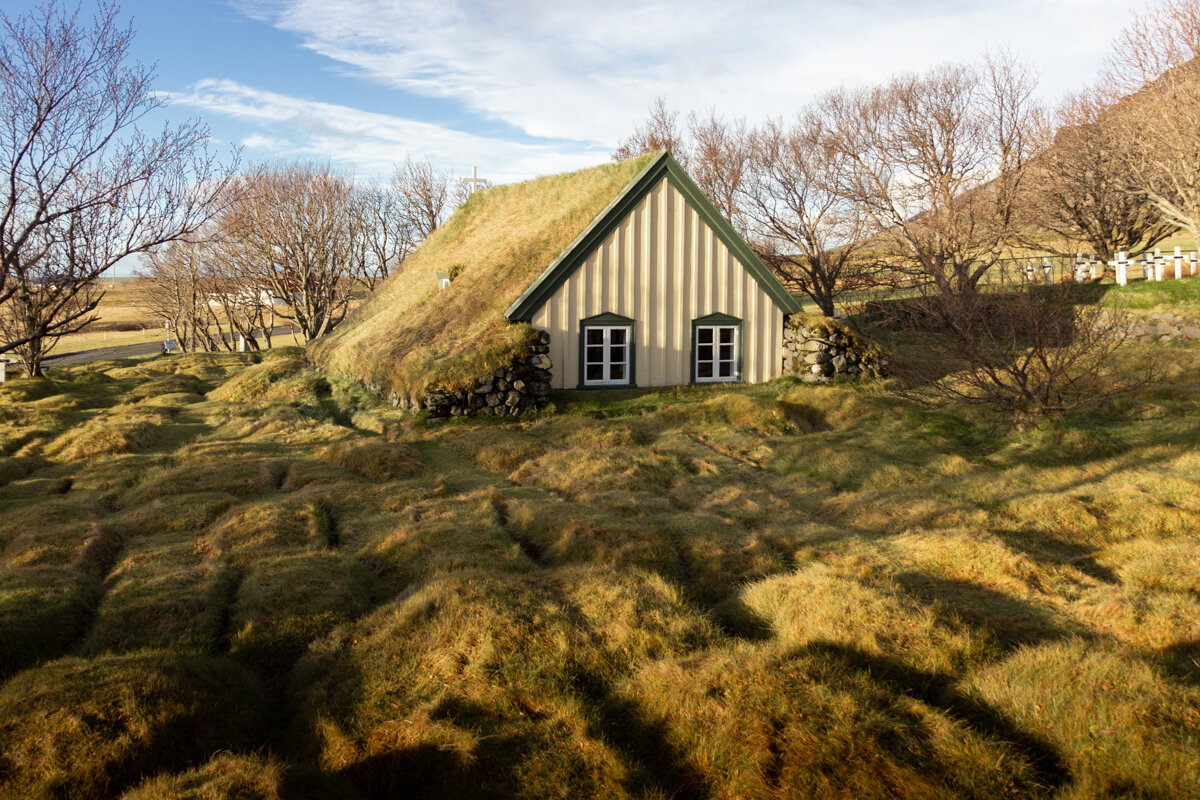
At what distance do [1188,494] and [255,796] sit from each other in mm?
11421

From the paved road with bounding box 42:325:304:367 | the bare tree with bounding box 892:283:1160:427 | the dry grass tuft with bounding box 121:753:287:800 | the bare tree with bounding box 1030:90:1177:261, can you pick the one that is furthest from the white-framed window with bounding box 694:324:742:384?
the paved road with bounding box 42:325:304:367

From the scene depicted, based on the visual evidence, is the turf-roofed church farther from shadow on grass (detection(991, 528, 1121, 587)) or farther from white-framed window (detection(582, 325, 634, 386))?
shadow on grass (detection(991, 528, 1121, 587))

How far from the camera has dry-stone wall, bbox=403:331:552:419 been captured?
54.2 ft

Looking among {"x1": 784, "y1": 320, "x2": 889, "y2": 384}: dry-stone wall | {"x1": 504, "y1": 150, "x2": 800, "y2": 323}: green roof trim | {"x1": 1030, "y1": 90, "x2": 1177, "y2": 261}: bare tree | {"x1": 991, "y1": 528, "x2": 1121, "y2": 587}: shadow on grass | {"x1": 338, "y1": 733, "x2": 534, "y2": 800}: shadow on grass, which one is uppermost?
{"x1": 1030, "y1": 90, "x2": 1177, "y2": 261}: bare tree

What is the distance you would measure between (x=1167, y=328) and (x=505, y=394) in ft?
73.8

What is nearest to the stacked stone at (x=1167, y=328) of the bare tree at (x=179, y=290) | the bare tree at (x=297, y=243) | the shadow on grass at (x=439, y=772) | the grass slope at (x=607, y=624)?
the grass slope at (x=607, y=624)

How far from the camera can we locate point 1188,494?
9.75 m

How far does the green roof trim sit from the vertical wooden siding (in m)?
0.16

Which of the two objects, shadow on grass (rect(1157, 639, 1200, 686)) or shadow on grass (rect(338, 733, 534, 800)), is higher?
shadow on grass (rect(1157, 639, 1200, 686))

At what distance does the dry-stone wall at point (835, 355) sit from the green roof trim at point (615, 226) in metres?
1.20

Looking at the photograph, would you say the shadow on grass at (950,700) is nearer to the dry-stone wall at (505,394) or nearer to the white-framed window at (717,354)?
the dry-stone wall at (505,394)

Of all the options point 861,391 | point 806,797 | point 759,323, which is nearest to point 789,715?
point 806,797

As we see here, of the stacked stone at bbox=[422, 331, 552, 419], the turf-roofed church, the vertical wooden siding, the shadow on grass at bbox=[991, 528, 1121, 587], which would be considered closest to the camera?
the shadow on grass at bbox=[991, 528, 1121, 587]

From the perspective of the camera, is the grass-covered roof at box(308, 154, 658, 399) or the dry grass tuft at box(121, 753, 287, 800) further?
the grass-covered roof at box(308, 154, 658, 399)
